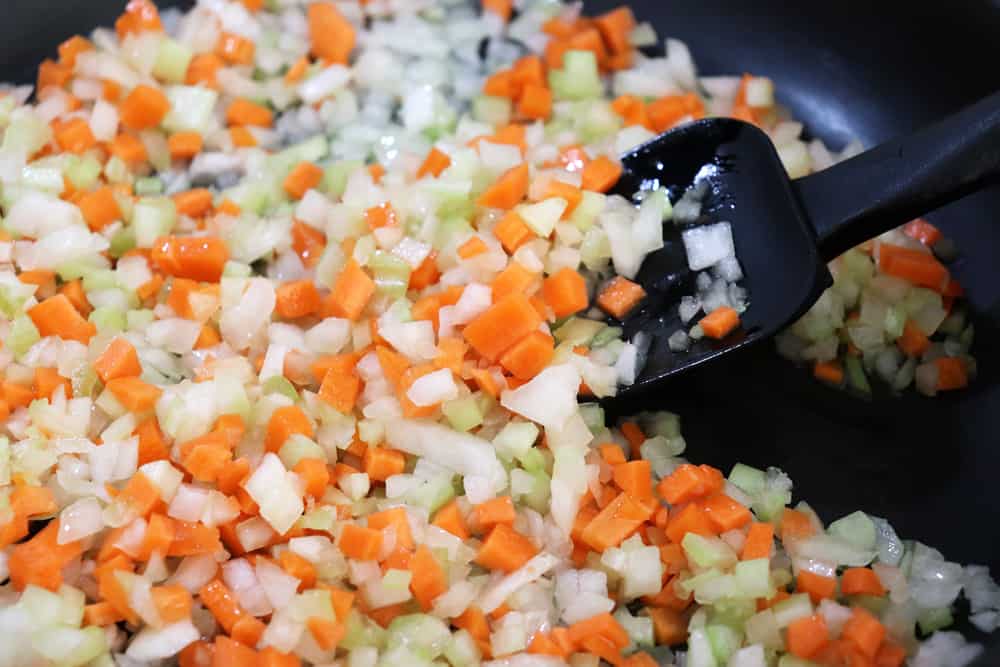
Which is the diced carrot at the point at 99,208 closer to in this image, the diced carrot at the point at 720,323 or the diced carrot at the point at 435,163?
the diced carrot at the point at 435,163

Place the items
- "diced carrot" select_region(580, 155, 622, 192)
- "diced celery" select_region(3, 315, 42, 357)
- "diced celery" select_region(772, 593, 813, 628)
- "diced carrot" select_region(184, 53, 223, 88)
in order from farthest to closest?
"diced carrot" select_region(184, 53, 223, 88), "diced carrot" select_region(580, 155, 622, 192), "diced celery" select_region(3, 315, 42, 357), "diced celery" select_region(772, 593, 813, 628)

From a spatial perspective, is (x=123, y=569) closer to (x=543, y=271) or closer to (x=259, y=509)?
(x=259, y=509)

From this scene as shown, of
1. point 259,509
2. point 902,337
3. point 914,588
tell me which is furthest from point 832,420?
point 259,509

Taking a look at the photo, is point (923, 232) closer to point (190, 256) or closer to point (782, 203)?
point (782, 203)

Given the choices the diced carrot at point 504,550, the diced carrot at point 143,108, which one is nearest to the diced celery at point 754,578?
the diced carrot at point 504,550

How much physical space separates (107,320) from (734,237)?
1338 millimetres

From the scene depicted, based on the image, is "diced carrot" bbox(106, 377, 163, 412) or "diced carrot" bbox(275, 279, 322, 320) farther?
"diced carrot" bbox(275, 279, 322, 320)

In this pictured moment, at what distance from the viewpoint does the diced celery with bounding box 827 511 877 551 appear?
1.81 meters

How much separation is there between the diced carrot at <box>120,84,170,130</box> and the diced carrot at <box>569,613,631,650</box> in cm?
160

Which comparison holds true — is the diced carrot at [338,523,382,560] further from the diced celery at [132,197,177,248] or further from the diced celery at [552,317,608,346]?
the diced celery at [132,197,177,248]

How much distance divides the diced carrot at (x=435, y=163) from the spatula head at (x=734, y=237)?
1.34 feet

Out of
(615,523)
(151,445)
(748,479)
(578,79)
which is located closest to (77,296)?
(151,445)

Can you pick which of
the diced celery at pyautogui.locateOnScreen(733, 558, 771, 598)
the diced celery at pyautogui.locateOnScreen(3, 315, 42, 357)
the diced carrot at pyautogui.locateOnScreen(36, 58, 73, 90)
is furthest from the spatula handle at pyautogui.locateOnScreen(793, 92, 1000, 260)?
Result: the diced carrot at pyautogui.locateOnScreen(36, 58, 73, 90)

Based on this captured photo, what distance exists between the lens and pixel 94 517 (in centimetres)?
166
